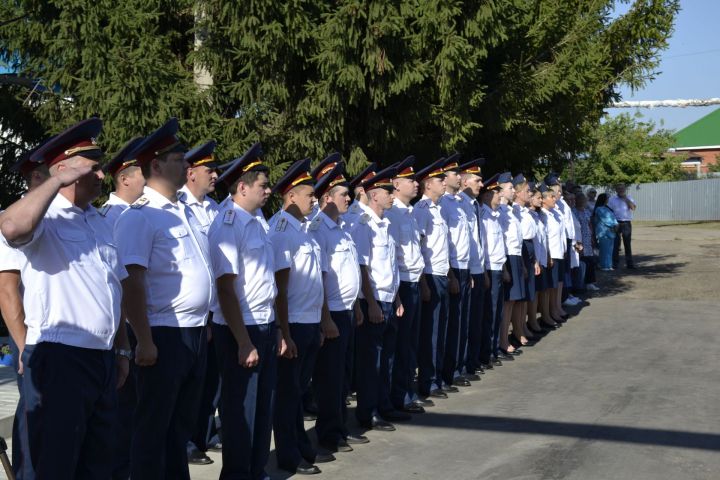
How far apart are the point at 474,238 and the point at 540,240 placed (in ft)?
10.2

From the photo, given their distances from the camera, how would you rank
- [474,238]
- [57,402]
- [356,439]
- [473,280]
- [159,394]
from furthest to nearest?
[473,280] < [474,238] < [356,439] < [159,394] < [57,402]

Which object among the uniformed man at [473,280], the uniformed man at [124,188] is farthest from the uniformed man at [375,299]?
the uniformed man at [473,280]

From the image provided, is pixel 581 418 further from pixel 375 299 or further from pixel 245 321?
pixel 245 321

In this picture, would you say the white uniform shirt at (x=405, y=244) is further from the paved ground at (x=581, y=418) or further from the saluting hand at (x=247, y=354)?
the saluting hand at (x=247, y=354)

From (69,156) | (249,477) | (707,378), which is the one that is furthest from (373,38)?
(69,156)

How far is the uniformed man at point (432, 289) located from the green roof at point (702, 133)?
81.9m

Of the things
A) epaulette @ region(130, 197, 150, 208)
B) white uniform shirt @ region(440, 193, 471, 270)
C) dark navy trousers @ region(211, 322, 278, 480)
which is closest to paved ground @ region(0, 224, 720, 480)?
dark navy trousers @ region(211, 322, 278, 480)

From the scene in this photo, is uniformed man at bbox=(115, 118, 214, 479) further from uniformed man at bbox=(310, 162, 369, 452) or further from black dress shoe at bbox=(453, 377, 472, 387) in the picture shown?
black dress shoe at bbox=(453, 377, 472, 387)

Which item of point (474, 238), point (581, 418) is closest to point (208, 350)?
point (581, 418)

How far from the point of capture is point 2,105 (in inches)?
521

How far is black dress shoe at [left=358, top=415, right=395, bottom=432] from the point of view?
27.4ft

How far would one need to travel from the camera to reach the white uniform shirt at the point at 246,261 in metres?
6.10

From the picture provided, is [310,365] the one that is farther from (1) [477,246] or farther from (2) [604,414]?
(1) [477,246]

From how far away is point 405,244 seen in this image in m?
9.19
